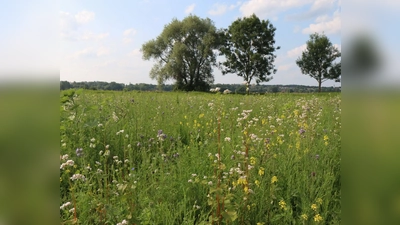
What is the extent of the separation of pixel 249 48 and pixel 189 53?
858 centimetres

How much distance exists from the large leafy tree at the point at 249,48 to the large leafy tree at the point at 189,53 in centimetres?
241

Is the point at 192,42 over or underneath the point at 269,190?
over

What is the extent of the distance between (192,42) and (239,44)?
690cm

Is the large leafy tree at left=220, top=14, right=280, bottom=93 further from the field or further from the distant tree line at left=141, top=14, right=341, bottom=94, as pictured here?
the field

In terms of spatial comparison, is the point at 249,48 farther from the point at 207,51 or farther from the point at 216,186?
the point at 216,186

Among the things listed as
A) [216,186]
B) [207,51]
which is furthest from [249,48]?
[216,186]

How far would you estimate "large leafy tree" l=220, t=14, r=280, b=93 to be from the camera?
129ft

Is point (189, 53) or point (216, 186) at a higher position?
point (189, 53)

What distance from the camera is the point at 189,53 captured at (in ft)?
142

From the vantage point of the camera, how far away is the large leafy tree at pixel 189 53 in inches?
1698
